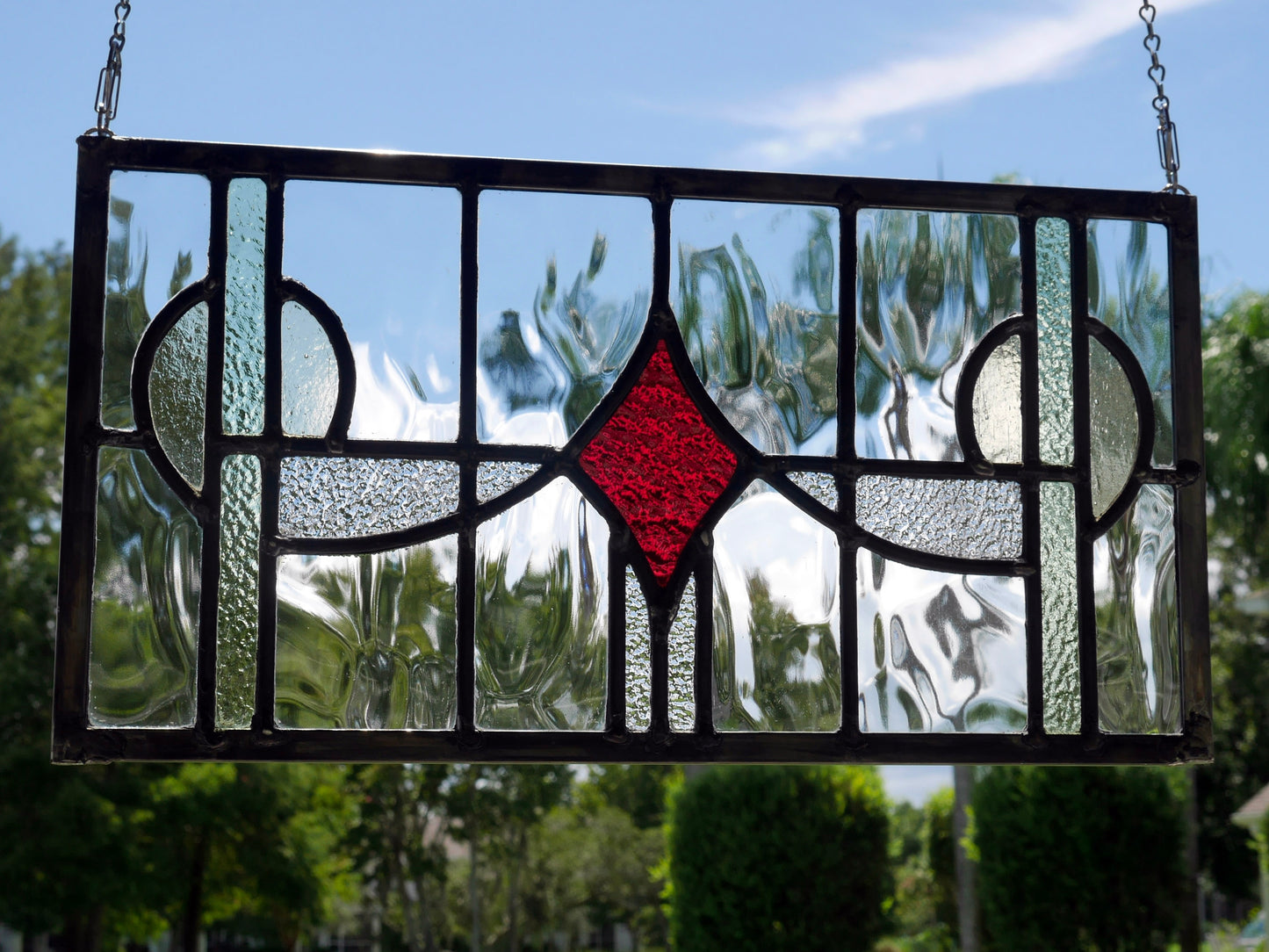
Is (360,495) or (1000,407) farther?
(1000,407)

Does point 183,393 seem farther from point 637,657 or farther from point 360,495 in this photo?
point 637,657

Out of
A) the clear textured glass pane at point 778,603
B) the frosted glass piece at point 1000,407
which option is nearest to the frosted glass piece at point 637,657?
the clear textured glass pane at point 778,603

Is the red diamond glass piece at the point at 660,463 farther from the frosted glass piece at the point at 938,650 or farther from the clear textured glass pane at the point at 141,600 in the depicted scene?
the clear textured glass pane at the point at 141,600

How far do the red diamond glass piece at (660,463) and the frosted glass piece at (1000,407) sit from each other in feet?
1.92

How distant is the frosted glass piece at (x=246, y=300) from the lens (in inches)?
110

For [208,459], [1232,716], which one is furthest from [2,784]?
[1232,716]

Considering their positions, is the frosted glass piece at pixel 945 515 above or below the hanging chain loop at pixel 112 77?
below

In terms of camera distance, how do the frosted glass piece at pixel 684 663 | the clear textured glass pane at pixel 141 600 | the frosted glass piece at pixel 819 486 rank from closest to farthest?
the clear textured glass pane at pixel 141 600
the frosted glass piece at pixel 684 663
the frosted glass piece at pixel 819 486

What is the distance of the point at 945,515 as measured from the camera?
2977 mm

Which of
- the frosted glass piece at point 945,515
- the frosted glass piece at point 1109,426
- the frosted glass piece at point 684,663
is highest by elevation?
the frosted glass piece at point 1109,426

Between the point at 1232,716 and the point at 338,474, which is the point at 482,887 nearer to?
the point at 1232,716

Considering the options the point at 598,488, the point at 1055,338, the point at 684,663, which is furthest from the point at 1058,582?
the point at 598,488

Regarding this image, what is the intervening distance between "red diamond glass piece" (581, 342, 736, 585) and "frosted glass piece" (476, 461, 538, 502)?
5.1 inches

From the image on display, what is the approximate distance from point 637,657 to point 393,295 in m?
0.96
